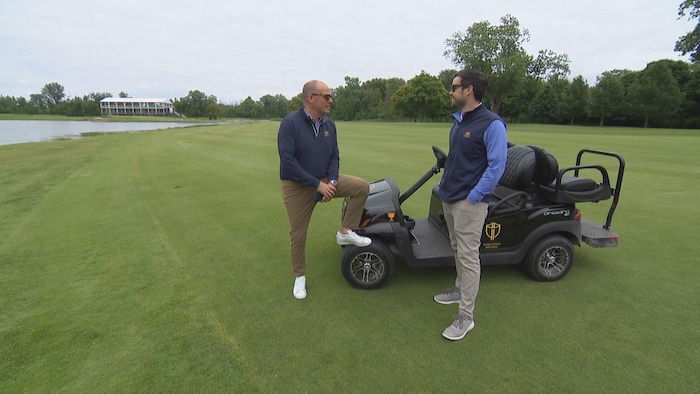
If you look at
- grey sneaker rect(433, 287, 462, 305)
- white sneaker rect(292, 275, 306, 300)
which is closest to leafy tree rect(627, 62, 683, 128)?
grey sneaker rect(433, 287, 462, 305)

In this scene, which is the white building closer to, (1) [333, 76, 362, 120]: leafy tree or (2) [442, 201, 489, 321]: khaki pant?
(1) [333, 76, 362, 120]: leafy tree

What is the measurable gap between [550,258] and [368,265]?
77.9 inches

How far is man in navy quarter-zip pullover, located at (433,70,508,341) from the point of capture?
2.74m

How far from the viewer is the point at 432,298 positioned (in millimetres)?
3613

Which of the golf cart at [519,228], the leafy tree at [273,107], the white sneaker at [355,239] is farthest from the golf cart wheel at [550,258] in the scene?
the leafy tree at [273,107]

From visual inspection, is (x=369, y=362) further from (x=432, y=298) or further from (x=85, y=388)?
(x=85, y=388)

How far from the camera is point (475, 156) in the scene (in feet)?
9.45

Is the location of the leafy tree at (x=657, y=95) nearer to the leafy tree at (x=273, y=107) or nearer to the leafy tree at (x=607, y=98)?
the leafy tree at (x=607, y=98)

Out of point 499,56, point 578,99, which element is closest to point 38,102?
point 499,56

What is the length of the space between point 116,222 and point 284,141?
4.74 meters

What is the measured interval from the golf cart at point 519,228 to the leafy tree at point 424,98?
72651 mm

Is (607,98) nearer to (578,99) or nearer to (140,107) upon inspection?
(578,99)

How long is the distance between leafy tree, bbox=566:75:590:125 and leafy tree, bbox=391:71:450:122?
71.1 ft

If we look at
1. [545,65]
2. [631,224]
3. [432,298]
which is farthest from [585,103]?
[432,298]
